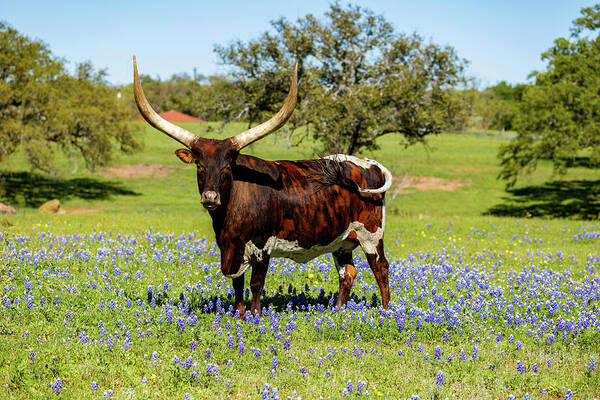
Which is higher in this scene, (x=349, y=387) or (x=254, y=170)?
(x=254, y=170)

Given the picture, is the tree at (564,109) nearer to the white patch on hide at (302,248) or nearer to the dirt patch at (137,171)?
the white patch on hide at (302,248)

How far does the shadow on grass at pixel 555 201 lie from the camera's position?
30781 mm

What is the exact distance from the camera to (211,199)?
239 inches

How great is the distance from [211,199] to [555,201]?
113 ft

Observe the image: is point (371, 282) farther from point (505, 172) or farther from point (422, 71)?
point (505, 172)

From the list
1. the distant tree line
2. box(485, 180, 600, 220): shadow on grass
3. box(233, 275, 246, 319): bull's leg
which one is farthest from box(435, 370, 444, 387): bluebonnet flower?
box(485, 180, 600, 220): shadow on grass

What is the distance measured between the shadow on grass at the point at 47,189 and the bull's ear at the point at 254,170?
26432mm

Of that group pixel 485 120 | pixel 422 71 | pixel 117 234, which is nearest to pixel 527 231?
pixel 422 71

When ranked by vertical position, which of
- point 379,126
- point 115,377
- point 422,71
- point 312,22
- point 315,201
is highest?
point 312,22

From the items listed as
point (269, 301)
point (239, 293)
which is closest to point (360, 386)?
point (239, 293)

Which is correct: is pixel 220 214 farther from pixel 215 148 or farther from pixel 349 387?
pixel 349 387

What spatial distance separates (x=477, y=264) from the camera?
37.7ft

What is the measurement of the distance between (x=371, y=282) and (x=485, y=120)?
105371 millimetres

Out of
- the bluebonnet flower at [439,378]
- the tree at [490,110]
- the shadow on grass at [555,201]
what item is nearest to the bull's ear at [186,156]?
the bluebonnet flower at [439,378]
